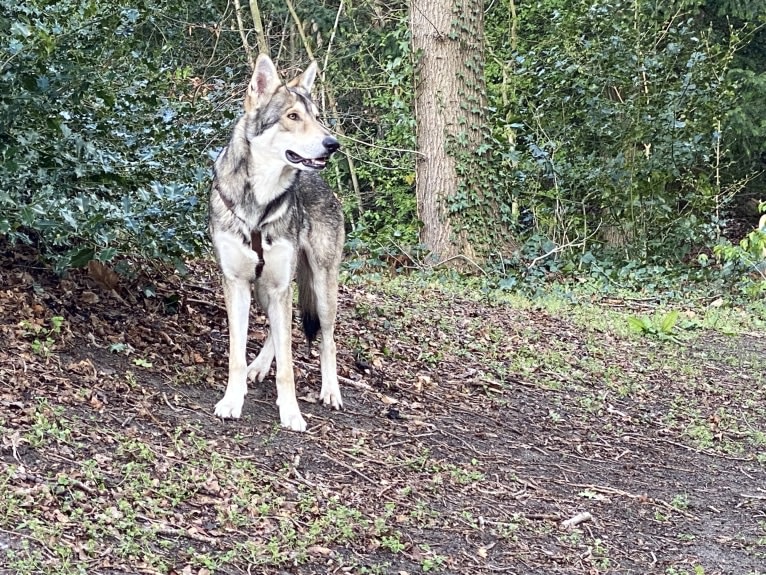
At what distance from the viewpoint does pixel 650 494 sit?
5.95 meters

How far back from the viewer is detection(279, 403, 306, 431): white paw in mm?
5785

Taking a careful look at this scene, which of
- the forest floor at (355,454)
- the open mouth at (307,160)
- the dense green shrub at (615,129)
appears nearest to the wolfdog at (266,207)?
the open mouth at (307,160)

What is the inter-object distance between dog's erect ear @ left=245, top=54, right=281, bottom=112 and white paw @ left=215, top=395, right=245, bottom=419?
1.77 meters

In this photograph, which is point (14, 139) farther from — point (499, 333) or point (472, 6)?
point (472, 6)

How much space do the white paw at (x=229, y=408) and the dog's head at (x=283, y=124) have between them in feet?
4.74

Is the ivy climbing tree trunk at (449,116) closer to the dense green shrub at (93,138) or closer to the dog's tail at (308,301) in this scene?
the dog's tail at (308,301)

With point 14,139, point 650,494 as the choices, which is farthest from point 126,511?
point 650,494

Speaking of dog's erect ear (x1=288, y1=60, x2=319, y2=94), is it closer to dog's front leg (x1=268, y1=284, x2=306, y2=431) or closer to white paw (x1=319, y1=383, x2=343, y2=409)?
dog's front leg (x1=268, y1=284, x2=306, y2=431)

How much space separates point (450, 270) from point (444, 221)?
728 millimetres

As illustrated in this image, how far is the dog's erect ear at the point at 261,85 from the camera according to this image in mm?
5715

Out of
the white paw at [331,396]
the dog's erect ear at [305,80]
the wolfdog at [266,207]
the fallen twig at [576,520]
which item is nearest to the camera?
the fallen twig at [576,520]

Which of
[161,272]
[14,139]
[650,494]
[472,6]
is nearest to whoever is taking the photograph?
[14,139]

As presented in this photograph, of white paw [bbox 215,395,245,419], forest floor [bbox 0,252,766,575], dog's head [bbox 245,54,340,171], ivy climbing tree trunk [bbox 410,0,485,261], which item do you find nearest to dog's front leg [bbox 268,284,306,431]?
forest floor [bbox 0,252,766,575]

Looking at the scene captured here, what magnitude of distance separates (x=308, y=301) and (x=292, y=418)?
109cm
